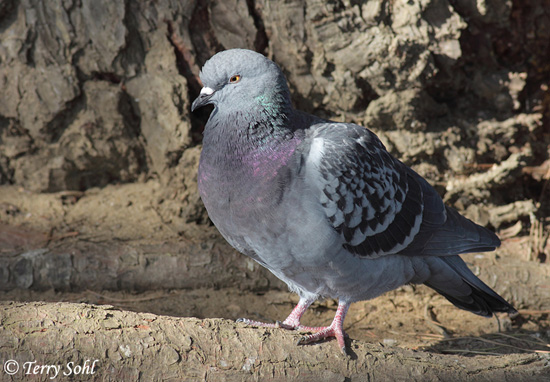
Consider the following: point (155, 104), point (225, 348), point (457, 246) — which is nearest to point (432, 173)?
point (457, 246)

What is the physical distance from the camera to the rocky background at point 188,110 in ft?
14.3

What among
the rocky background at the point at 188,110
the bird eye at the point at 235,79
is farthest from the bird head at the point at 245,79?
the rocky background at the point at 188,110

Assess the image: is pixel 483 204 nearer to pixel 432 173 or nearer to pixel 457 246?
pixel 432 173

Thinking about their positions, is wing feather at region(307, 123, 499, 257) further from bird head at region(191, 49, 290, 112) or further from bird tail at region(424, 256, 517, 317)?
bird head at region(191, 49, 290, 112)

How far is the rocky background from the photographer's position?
172 inches

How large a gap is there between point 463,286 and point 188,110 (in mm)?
2648

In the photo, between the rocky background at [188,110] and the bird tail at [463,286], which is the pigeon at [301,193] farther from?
the rocky background at [188,110]

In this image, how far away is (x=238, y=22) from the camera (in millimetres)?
4473

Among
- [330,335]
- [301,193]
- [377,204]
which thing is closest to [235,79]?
[301,193]

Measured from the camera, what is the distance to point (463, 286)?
3.74 metres

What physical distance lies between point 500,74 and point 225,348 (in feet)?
12.4

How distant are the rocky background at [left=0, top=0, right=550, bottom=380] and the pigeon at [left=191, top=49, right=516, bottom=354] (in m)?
1.28

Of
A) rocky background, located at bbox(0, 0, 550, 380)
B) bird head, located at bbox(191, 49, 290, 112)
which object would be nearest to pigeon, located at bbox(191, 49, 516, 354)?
bird head, located at bbox(191, 49, 290, 112)

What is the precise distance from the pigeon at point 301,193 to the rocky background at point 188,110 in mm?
1281
